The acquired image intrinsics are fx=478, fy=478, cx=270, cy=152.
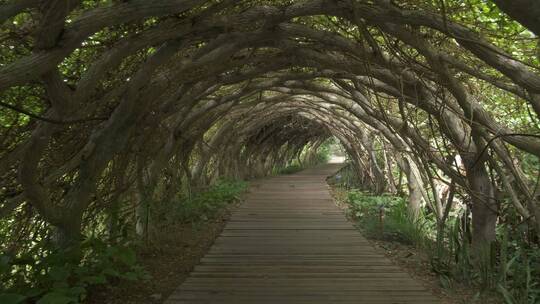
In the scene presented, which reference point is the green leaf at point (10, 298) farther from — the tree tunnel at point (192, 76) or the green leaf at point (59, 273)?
the tree tunnel at point (192, 76)

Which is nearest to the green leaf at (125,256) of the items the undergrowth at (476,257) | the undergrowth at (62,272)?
the undergrowth at (62,272)

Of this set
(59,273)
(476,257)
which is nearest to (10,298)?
(59,273)

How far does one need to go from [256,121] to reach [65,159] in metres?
10.3

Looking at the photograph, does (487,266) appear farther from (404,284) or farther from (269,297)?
(269,297)

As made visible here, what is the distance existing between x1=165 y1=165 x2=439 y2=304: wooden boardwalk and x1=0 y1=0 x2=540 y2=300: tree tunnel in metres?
1.04

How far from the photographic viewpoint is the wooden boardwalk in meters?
4.12

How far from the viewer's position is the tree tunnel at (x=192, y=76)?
2.64m

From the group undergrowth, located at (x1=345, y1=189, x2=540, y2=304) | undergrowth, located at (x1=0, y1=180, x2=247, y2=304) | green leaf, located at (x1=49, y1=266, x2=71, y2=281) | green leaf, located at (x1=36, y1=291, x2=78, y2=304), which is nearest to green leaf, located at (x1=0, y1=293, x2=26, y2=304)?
undergrowth, located at (x1=0, y1=180, x2=247, y2=304)

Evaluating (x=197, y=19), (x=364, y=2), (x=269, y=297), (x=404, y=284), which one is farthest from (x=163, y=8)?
A: (x=404, y=284)

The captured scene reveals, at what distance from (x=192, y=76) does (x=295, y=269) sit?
2294 millimetres

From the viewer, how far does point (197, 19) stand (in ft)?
11.3

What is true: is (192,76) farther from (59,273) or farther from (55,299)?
(55,299)

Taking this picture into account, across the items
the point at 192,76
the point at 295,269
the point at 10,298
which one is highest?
the point at 192,76

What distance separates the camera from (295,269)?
5.09 meters
